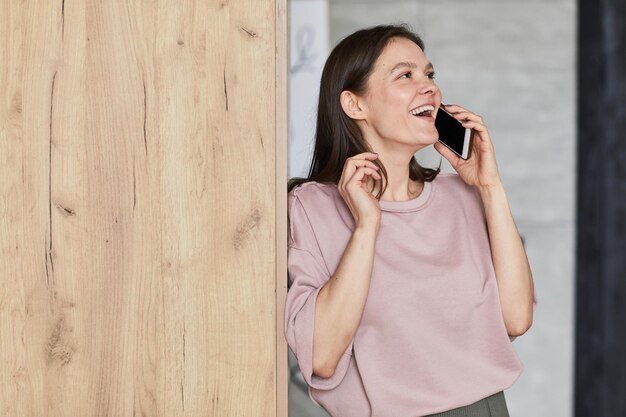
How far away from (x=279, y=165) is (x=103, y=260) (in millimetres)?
352

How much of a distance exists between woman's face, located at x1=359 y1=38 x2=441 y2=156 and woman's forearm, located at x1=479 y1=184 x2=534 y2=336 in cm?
21

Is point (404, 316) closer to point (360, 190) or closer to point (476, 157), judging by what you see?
point (360, 190)

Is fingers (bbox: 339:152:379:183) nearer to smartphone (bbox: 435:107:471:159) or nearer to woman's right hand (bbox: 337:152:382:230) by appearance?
woman's right hand (bbox: 337:152:382:230)

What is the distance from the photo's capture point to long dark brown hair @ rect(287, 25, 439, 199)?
5.66 ft

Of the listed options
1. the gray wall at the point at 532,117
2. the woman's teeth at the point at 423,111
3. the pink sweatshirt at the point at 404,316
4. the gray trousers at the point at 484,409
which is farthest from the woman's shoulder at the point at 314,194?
the gray wall at the point at 532,117

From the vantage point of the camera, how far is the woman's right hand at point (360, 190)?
1.55 meters

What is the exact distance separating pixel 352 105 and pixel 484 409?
0.65 metres

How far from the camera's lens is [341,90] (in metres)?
1.76

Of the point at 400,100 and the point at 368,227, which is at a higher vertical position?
the point at 400,100

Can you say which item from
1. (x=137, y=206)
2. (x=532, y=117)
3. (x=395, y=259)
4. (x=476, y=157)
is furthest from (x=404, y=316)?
(x=532, y=117)

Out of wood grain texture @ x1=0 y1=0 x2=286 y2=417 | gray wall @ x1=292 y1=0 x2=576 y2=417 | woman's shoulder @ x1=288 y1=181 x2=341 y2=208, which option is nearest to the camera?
wood grain texture @ x1=0 y1=0 x2=286 y2=417

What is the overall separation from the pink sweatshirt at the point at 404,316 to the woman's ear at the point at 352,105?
0.17 metres

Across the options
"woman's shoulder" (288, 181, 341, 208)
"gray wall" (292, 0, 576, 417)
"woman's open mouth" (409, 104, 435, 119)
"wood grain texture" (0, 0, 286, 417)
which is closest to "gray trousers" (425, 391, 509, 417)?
"wood grain texture" (0, 0, 286, 417)

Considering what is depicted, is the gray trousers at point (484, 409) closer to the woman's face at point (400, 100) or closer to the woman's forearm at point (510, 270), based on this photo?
the woman's forearm at point (510, 270)
